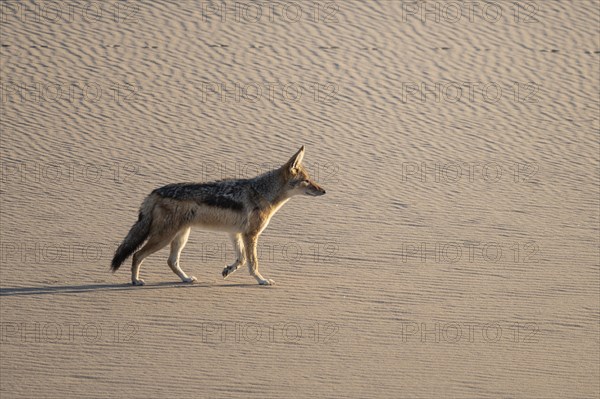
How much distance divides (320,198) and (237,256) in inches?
133

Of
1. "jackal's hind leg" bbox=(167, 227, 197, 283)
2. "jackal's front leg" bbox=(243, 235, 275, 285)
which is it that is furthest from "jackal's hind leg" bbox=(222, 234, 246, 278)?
"jackal's hind leg" bbox=(167, 227, 197, 283)

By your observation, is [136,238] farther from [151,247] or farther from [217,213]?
[217,213]

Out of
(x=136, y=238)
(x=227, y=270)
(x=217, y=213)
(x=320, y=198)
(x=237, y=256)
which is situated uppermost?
(x=320, y=198)

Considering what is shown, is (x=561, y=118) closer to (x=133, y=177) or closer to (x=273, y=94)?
(x=273, y=94)

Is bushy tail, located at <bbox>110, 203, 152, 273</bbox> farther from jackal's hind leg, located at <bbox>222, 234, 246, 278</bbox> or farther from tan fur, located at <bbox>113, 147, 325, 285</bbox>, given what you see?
jackal's hind leg, located at <bbox>222, 234, 246, 278</bbox>

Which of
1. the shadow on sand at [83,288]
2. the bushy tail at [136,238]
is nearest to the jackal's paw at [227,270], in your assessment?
the shadow on sand at [83,288]

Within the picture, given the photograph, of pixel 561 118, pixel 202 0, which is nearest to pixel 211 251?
pixel 561 118

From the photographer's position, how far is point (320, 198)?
14.5 m

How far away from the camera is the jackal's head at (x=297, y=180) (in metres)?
11.5

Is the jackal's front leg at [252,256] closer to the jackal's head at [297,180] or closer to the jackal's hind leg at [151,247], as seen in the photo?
the jackal's head at [297,180]

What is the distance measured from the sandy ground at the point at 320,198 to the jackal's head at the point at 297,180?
35.7 inches

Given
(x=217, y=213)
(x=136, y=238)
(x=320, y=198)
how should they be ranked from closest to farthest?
(x=136, y=238), (x=217, y=213), (x=320, y=198)

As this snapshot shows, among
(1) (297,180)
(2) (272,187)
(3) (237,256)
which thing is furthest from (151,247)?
(1) (297,180)

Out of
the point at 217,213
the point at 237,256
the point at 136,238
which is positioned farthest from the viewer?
the point at 237,256
